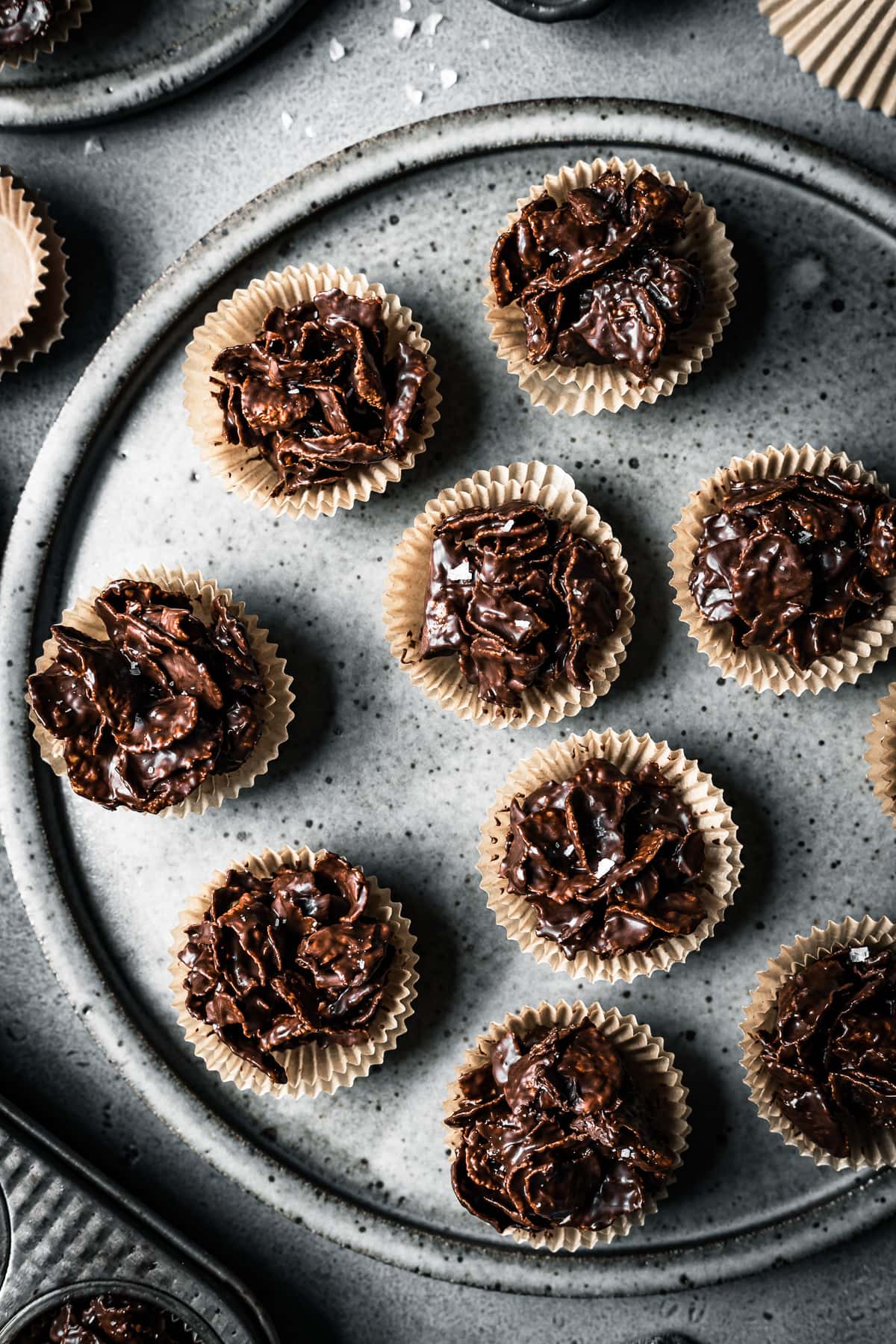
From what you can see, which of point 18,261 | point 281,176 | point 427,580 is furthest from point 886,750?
point 18,261

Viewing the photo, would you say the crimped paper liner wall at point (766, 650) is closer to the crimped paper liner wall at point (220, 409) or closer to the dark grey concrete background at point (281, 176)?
the crimped paper liner wall at point (220, 409)

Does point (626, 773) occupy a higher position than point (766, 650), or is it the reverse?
point (766, 650)

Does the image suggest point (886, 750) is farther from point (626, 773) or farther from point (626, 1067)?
point (626, 1067)

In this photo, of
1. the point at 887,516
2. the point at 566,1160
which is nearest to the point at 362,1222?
the point at 566,1160

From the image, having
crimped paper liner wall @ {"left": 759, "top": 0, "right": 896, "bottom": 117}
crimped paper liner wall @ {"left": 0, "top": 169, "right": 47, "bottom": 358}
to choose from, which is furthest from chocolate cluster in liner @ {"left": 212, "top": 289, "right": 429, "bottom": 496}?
crimped paper liner wall @ {"left": 759, "top": 0, "right": 896, "bottom": 117}

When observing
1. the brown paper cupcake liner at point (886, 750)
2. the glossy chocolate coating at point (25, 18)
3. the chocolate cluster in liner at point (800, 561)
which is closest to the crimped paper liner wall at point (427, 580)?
the chocolate cluster in liner at point (800, 561)
